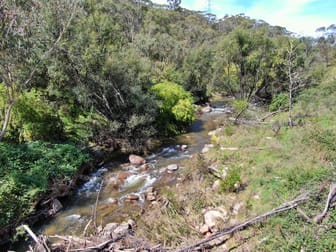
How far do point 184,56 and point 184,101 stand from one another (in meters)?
13.7

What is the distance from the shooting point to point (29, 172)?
1005cm

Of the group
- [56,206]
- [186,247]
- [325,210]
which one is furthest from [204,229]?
[56,206]

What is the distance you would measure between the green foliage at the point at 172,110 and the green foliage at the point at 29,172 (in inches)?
278

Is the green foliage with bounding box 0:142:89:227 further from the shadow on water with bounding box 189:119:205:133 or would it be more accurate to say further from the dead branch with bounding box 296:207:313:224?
the shadow on water with bounding box 189:119:205:133

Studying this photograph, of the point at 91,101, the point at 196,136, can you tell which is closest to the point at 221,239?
the point at 91,101

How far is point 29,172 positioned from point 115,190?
3.53 m

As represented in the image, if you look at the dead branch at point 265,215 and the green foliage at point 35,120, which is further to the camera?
the green foliage at point 35,120

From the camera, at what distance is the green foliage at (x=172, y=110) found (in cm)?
1862

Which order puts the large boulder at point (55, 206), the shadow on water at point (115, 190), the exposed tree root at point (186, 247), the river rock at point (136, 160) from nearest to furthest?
the exposed tree root at point (186, 247)
the shadow on water at point (115, 190)
the large boulder at point (55, 206)
the river rock at point (136, 160)

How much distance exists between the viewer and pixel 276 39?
2377 cm

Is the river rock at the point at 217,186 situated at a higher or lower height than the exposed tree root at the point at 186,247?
lower

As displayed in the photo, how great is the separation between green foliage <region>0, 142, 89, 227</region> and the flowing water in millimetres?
1035

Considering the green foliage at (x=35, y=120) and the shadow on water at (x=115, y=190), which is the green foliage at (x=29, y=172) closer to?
the shadow on water at (x=115, y=190)

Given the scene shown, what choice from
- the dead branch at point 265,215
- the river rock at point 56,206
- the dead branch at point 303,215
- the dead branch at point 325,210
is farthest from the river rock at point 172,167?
the dead branch at point 325,210
